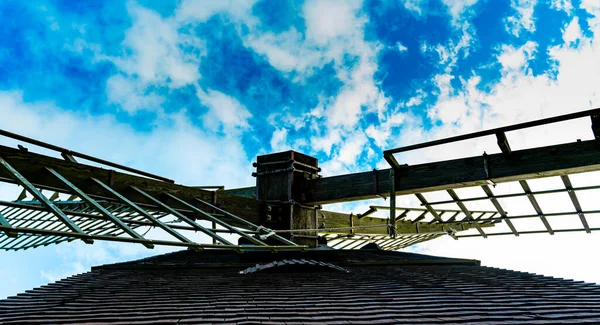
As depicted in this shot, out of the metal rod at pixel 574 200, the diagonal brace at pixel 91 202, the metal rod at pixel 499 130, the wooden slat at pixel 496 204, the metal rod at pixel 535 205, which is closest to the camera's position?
→ the diagonal brace at pixel 91 202

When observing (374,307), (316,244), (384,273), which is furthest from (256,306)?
(316,244)

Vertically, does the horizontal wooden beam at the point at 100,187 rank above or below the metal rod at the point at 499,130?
below

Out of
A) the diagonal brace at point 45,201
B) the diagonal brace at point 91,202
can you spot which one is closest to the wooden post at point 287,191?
the diagonal brace at point 91,202

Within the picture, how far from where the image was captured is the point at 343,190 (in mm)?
9648

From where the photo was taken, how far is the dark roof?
405 cm

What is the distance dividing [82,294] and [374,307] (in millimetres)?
4170

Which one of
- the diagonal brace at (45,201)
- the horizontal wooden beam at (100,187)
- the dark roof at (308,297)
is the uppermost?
the horizontal wooden beam at (100,187)

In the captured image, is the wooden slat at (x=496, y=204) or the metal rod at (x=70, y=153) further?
the wooden slat at (x=496, y=204)

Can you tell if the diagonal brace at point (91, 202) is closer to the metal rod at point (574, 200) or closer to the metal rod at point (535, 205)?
the metal rod at point (535, 205)

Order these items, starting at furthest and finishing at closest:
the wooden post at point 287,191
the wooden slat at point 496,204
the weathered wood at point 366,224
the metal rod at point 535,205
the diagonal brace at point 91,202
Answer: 1. the weathered wood at point 366,224
2. the wooden post at point 287,191
3. the wooden slat at point 496,204
4. the metal rod at point 535,205
5. the diagonal brace at point 91,202

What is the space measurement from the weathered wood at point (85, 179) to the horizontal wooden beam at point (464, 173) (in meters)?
2.43

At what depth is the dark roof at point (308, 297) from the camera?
13.3 feet

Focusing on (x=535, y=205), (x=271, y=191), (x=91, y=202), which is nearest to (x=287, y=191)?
(x=271, y=191)

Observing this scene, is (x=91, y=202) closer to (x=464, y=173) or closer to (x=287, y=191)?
(x=287, y=191)
